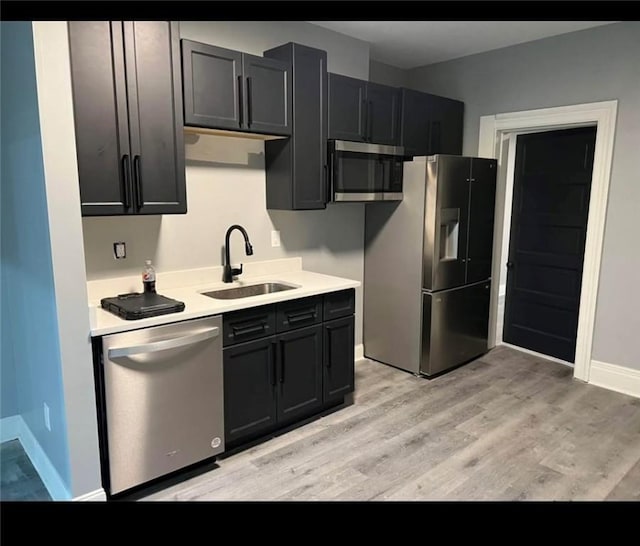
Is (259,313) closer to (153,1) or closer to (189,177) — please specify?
(189,177)

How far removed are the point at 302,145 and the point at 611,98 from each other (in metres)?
2.28

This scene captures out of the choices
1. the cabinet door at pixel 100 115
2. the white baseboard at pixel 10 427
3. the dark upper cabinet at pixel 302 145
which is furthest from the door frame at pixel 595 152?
the white baseboard at pixel 10 427

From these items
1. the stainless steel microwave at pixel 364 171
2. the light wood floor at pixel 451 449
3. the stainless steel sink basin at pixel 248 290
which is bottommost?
the light wood floor at pixel 451 449

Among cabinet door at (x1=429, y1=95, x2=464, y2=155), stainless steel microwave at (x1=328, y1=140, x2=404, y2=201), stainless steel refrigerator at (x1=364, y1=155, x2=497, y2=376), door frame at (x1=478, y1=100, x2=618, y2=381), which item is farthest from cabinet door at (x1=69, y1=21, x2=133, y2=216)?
door frame at (x1=478, y1=100, x2=618, y2=381)

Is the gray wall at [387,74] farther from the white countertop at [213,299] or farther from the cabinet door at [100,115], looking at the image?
the cabinet door at [100,115]

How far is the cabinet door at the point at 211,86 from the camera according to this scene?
8.17 ft

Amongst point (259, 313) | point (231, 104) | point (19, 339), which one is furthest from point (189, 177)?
point (19, 339)

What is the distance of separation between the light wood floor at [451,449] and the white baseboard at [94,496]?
25 centimetres

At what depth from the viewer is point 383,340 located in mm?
4012

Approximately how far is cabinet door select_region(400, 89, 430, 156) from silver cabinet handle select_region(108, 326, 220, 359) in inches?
87.7

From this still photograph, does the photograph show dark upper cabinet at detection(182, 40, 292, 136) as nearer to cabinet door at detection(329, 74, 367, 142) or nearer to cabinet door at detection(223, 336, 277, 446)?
cabinet door at detection(329, 74, 367, 142)

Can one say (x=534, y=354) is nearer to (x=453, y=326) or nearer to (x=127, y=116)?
(x=453, y=326)

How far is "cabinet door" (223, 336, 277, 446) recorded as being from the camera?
2559 millimetres

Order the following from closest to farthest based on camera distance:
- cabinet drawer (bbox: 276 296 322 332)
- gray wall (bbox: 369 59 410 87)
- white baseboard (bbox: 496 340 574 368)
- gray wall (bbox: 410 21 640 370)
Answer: cabinet drawer (bbox: 276 296 322 332), gray wall (bbox: 410 21 640 370), white baseboard (bbox: 496 340 574 368), gray wall (bbox: 369 59 410 87)
